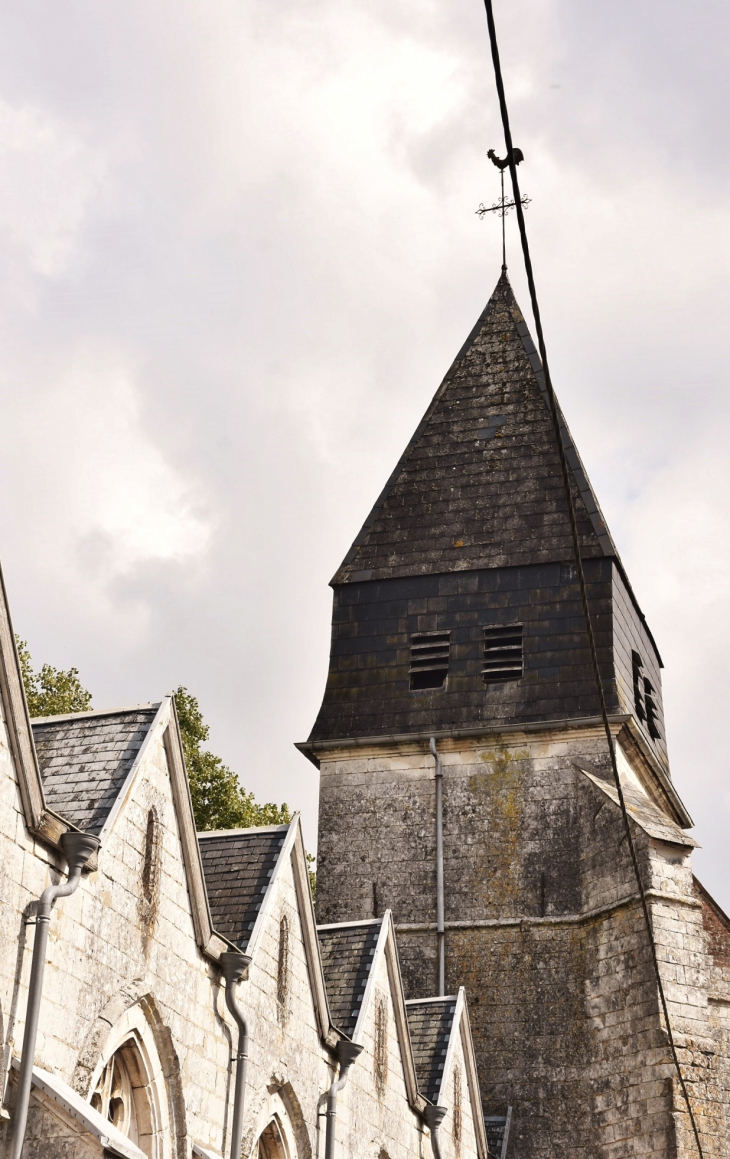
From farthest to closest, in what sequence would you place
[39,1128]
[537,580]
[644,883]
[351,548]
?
[351,548] < [537,580] < [644,883] < [39,1128]

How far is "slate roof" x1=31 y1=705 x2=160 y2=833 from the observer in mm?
11781

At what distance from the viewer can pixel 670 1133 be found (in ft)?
68.0

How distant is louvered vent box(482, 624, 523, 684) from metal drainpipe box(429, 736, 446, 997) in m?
1.51

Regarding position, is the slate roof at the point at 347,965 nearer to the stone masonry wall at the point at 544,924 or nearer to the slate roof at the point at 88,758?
the slate roof at the point at 88,758

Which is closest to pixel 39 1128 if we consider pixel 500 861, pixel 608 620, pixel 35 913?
pixel 35 913

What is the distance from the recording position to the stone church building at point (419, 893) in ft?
36.5

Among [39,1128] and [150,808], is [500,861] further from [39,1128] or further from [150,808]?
[39,1128]

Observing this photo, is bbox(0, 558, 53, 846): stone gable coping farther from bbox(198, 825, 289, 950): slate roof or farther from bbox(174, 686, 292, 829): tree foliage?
bbox(174, 686, 292, 829): tree foliage

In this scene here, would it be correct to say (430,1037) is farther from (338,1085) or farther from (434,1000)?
(338,1085)

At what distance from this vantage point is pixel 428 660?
2669cm

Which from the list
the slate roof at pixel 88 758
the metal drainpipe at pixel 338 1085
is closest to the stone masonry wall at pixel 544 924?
the metal drainpipe at pixel 338 1085

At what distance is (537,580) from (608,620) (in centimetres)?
151

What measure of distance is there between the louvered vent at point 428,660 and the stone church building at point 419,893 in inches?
2.8

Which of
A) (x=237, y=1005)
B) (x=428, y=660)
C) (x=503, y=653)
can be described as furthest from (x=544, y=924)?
(x=237, y=1005)
